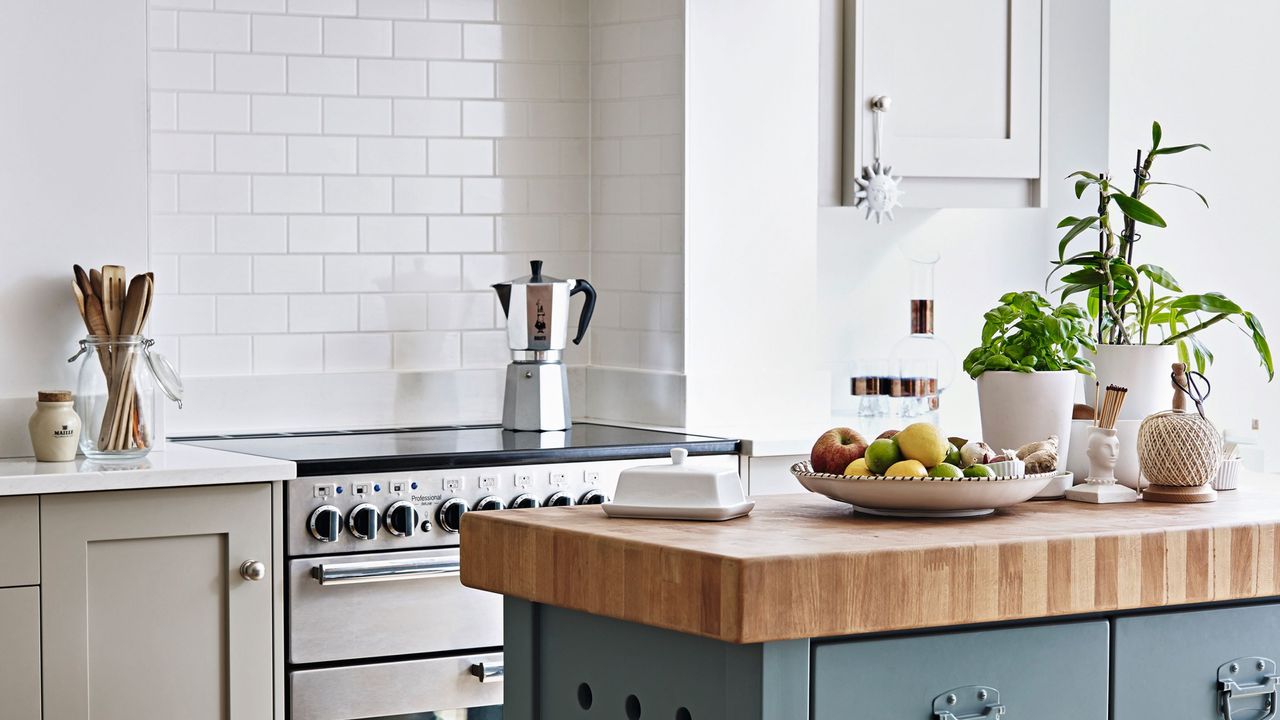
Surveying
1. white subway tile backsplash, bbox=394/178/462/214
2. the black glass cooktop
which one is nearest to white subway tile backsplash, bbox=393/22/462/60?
white subway tile backsplash, bbox=394/178/462/214

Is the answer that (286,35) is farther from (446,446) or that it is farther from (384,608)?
(384,608)

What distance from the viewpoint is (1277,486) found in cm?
276

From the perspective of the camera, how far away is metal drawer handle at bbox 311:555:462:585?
3188 mm

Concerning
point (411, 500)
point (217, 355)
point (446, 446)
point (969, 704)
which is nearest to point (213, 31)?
point (217, 355)

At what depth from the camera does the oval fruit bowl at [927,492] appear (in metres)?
2.16

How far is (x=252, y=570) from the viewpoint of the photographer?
3.12 m

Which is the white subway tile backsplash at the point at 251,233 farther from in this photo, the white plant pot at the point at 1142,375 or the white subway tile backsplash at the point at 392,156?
the white plant pot at the point at 1142,375

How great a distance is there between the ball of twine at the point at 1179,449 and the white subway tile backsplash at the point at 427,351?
2158mm

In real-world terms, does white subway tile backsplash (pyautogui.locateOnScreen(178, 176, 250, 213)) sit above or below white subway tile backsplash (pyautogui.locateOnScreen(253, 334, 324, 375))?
above

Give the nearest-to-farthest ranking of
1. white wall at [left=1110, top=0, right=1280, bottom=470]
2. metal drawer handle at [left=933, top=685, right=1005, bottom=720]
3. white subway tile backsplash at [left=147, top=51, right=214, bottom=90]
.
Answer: metal drawer handle at [left=933, top=685, right=1005, bottom=720]
white subway tile backsplash at [left=147, top=51, right=214, bottom=90]
white wall at [left=1110, top=0, right=1280, bottom=470]

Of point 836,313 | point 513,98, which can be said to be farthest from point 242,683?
point 836,313

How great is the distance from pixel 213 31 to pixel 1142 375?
97.4 inches

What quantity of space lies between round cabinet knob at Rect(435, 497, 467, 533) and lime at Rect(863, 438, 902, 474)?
1329 mm

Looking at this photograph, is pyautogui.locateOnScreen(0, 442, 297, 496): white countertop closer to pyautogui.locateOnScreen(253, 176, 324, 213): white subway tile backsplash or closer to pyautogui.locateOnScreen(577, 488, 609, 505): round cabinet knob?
pyautogui.locateOnScreen(577, 488, 609, 505): round cabinet knob
